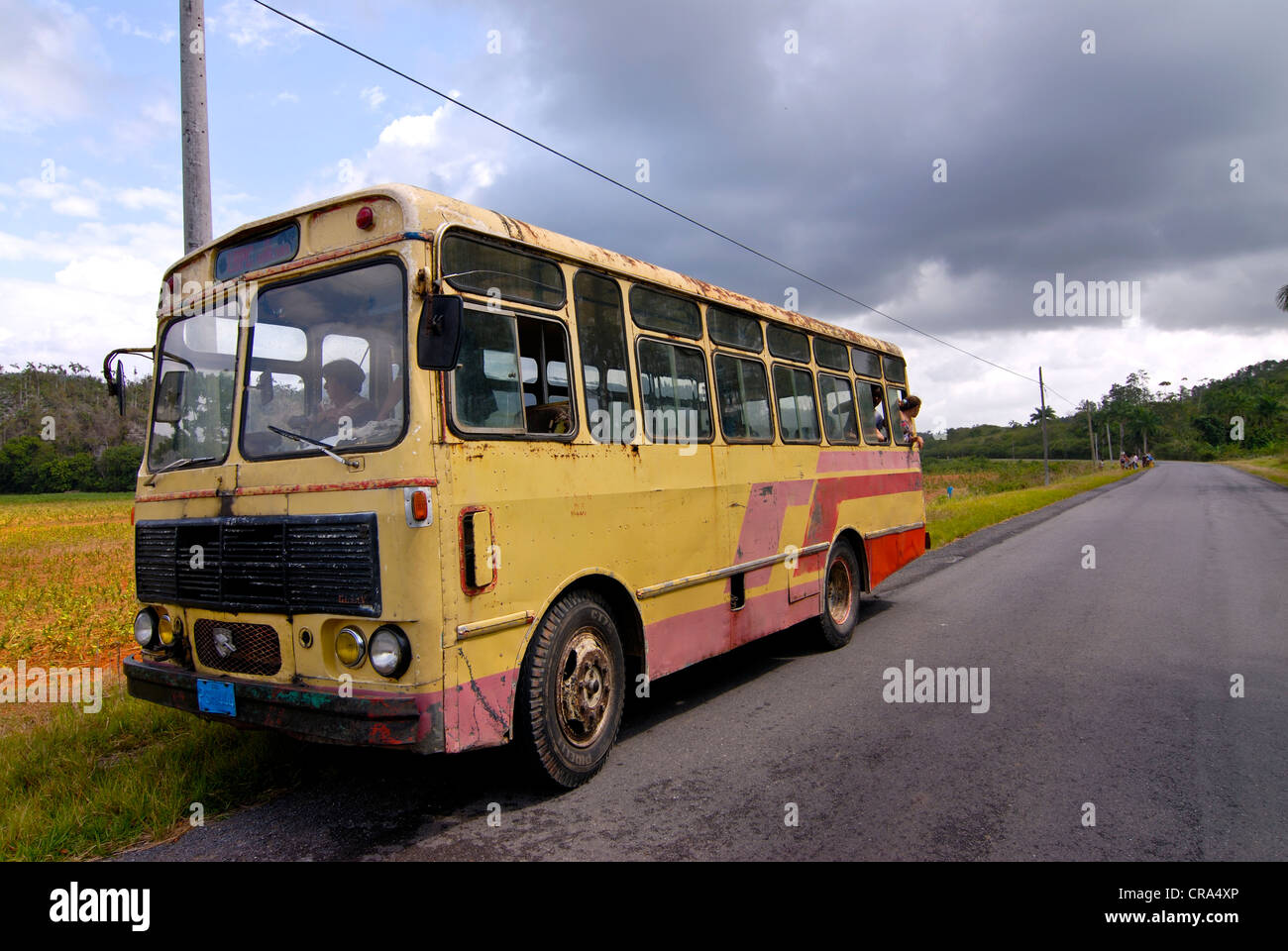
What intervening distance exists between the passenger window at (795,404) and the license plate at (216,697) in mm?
4502

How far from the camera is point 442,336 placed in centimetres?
343

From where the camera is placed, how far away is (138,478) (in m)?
4.61

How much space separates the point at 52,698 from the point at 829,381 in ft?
23.5

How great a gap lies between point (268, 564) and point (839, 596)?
5.51 metres

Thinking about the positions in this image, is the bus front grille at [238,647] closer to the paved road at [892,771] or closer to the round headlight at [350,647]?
the round headlight at [350,647]

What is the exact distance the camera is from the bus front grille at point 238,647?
380 cm

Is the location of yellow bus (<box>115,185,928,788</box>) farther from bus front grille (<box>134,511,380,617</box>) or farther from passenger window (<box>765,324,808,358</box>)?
passenger window (<box>765,324,808,358</box>)

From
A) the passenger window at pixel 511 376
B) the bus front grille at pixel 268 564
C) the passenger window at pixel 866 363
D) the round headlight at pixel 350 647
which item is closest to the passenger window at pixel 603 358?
the passenger window at pixel 511 376

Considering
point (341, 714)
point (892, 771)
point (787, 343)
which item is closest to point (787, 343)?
point (787, 343)

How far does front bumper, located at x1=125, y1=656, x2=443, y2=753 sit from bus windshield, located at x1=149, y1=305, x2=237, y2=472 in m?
1.26

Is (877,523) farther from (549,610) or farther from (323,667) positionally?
(323,667)

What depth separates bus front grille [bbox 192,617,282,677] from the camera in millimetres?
3805

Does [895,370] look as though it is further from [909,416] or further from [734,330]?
[734,330]
